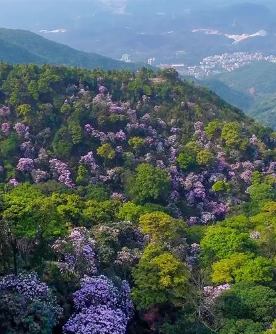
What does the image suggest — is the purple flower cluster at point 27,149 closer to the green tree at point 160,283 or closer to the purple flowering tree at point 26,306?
the green tree at point 160,283

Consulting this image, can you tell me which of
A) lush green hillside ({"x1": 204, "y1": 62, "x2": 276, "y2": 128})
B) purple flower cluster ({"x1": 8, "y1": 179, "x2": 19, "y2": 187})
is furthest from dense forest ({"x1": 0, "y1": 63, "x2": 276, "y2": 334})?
lush green hillside ({"x1": 204, "y1": 62, "x2": 276, "y2": 128})

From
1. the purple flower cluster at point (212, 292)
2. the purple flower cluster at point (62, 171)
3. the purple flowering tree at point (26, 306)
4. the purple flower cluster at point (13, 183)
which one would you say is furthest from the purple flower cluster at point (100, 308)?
the purple flower cluster at point (62, 171)

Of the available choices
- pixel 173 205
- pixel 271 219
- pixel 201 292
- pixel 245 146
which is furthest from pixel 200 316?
pixel 245 146

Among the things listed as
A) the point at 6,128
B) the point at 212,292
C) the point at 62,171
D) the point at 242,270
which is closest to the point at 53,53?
the point at 6,128

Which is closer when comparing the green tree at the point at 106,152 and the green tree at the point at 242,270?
the green tree at the point at 242,270

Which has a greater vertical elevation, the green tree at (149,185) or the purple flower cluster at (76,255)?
the purple flower cluster at (76,255)

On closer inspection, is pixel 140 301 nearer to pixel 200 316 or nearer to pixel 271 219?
pixel 200 316

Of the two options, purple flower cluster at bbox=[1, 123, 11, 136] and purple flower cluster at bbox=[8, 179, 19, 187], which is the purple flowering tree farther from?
purple flower cluster at bbox=[1, 123, 11, 136]

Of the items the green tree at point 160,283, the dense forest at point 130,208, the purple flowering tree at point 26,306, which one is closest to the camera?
the purple flowering tree at point 26,306
